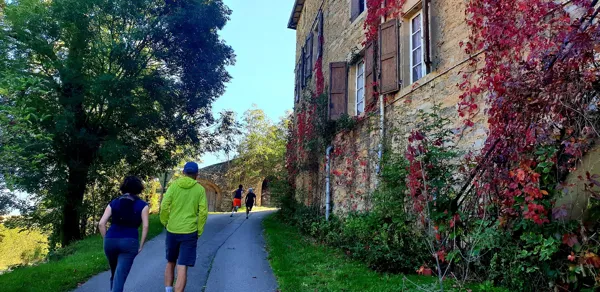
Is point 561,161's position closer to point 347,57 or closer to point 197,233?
point 197,233

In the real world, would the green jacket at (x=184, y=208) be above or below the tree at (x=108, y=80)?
below

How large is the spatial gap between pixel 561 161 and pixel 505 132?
21.9 inches

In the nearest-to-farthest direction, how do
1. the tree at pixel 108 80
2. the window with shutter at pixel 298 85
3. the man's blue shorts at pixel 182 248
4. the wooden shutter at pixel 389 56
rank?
the man's blue shorts at pixel 182 248, the wooden shutter at pixel 389 56, the tree at pixel 108 80, the window with shutter at pixel 298 85

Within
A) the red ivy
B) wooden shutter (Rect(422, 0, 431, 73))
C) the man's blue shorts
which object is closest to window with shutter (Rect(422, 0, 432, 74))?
wooden shutter (Rect(422, 0, 431, 73))

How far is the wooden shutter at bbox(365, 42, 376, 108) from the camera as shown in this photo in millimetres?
8375

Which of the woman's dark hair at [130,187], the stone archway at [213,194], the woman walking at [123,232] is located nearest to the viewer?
the woman walking at [123,232]

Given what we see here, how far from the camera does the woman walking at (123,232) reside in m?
3.80

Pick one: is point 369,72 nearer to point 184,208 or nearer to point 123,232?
point 184,208

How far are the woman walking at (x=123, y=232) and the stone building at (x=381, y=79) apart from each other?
4182 millimetres

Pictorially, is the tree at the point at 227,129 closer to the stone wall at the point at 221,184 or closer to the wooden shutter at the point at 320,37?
the wooden shutter at the point at 320,37

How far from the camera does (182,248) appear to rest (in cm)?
427

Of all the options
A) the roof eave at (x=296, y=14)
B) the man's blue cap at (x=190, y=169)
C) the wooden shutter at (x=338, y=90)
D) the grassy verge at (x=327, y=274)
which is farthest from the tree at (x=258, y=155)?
the man's blue cap at (x=190, y=169)

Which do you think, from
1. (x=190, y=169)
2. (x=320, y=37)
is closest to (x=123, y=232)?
(x=190, y=169)

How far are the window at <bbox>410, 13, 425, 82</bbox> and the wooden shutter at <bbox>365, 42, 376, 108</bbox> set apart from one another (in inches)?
41.0
